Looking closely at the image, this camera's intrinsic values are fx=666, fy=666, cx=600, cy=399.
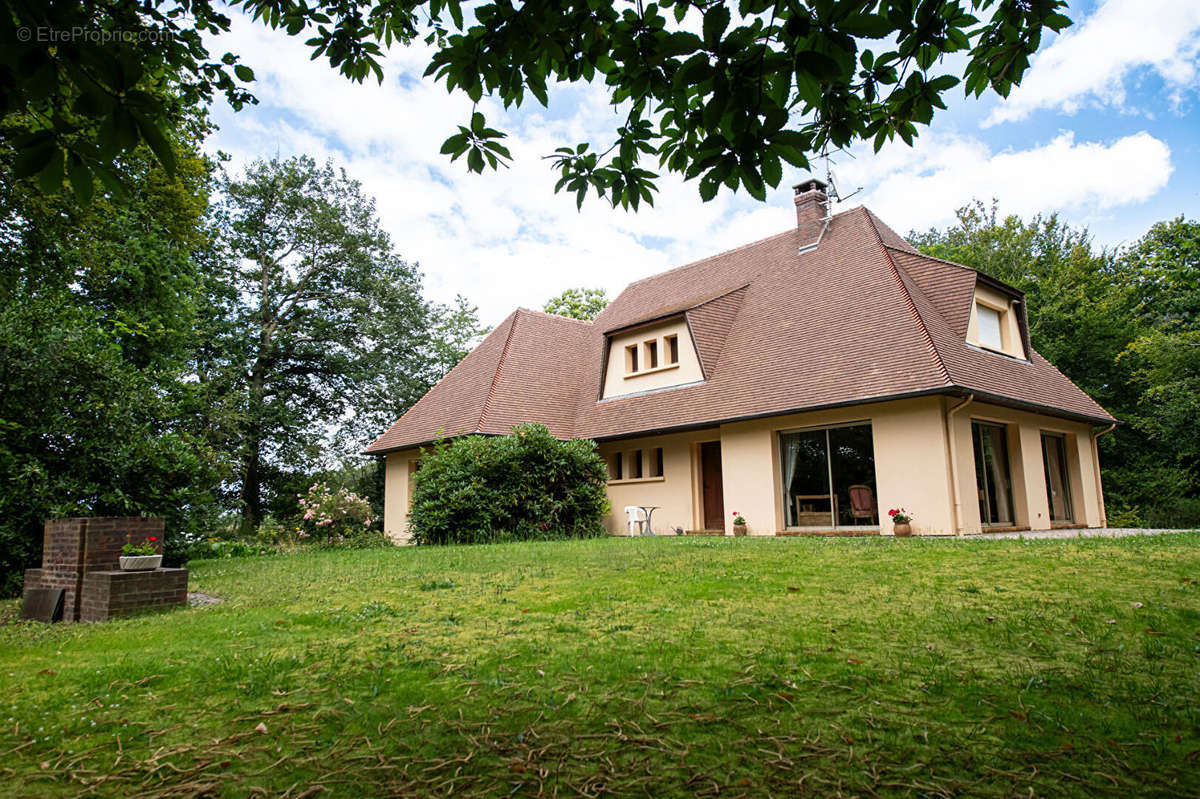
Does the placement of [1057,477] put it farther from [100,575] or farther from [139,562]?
[100,575]

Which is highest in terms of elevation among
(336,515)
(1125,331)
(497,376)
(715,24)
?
(1125,331)

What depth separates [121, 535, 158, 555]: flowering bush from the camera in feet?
21.2

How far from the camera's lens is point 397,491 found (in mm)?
20891

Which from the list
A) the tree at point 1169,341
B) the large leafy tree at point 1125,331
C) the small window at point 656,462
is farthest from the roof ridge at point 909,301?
the large leafy tree at point 1125,331

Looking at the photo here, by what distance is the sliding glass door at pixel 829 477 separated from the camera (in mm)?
14156

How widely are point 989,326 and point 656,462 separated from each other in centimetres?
878

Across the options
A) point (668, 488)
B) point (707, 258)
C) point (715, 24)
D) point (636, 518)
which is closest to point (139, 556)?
point (715, 24)

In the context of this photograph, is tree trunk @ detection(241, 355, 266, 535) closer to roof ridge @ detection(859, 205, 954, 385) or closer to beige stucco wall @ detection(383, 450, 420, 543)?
beige stucco wall @ detection(383, 450, 420, 543)

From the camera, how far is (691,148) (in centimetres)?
362

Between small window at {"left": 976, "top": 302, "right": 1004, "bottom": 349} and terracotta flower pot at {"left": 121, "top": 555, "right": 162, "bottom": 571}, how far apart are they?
52.1 ft

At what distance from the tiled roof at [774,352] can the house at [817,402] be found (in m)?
0.05

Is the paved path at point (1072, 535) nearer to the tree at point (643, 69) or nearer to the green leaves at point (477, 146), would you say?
the tree at point (643, 69)

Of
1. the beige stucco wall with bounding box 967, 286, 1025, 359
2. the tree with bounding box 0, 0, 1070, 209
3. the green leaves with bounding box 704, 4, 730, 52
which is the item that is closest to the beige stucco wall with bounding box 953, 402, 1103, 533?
the beige stucco wall with bounding box 967, 286, 1025, 359

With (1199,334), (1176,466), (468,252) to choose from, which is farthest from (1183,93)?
(468,252)
